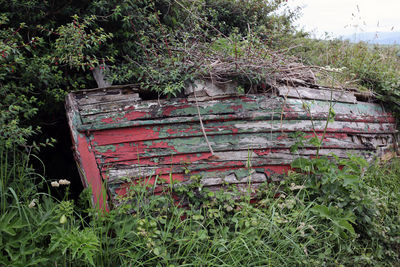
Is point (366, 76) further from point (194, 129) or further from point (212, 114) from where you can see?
point (194, 129)

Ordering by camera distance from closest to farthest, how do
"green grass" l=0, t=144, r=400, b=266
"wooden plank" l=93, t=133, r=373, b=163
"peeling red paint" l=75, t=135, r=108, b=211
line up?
"green grass" l=0, t=144, r=400, b=266 → "peeling red paint" l=75, t=135, r=108, b=211 → "wooden plank" l=93, t=133, r=373, b=163

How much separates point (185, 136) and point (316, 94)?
2.01 meters

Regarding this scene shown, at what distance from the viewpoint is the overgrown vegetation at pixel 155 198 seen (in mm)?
2270

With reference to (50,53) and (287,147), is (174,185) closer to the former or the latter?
(287,147)

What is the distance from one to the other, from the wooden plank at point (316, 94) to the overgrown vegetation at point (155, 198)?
0.81 ft

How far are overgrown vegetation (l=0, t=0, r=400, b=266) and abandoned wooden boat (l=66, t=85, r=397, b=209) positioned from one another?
200 millimetres

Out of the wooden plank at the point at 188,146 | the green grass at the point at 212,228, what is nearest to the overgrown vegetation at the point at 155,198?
the green grass at the point at 212,228

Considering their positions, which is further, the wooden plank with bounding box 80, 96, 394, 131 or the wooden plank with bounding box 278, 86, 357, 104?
the wooden plank with bounding box 278, 86, 357, 104

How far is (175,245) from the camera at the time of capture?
2.53 metres

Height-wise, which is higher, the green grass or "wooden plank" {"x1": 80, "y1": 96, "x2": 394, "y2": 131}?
"wooden plank" {"x1": 80, "y1": 96, "x2": 394, "y2": 131}

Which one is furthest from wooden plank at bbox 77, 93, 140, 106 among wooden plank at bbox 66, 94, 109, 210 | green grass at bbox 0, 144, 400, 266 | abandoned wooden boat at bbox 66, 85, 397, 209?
green grass at bbox 0, 144, 400, 266

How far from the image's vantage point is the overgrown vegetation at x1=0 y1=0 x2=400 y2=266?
89.4 inches

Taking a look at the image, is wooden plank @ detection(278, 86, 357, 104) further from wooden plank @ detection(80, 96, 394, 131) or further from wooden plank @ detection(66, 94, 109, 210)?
wooden plank @ detection(66, 94, 109, 210)

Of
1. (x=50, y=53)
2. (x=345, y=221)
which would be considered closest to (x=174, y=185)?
(x=345, y=221)
